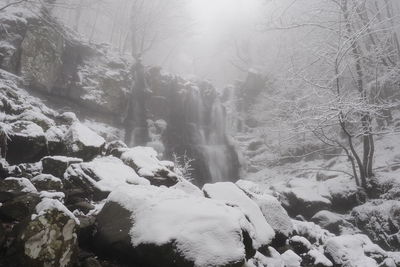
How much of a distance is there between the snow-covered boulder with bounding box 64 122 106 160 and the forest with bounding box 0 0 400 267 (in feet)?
0.12

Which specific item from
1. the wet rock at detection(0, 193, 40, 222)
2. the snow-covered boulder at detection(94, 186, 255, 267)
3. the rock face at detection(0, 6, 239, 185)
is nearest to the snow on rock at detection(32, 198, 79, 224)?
the wet rock at detection(0, 193, 40, 222)

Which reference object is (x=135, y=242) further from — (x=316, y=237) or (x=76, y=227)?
(x=316, y=237)

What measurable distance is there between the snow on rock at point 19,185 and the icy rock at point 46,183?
39 centimetres

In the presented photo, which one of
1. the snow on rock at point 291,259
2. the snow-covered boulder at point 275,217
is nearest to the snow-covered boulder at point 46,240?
the snow on rock at point 291,259

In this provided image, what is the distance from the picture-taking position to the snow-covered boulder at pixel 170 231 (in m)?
3.52

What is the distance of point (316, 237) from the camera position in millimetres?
7477

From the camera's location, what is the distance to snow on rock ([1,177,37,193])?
4312 mm

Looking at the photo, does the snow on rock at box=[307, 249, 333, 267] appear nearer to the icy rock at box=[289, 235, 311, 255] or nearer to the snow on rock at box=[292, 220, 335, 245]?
the icy rock at box=[289, 235, 311, 255]

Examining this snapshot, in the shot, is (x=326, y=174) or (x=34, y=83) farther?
(x=326, y=174)

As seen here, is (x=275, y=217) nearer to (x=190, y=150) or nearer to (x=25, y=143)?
(x=25, y=143)

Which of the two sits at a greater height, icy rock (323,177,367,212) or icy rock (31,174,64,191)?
icy rock (323,177,367,212)

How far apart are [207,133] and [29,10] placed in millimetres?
11537

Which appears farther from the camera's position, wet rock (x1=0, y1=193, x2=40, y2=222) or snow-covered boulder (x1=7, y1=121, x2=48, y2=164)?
snow-covered boulder (x1=7, y1=121, x2=48, y2=164)

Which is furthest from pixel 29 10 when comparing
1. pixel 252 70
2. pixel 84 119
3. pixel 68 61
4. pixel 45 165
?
pixel 252 70
